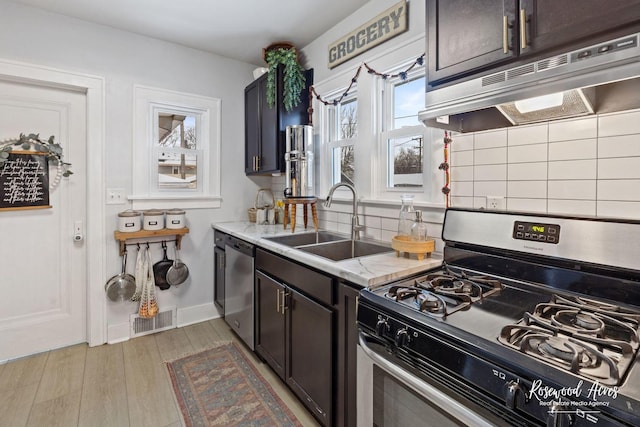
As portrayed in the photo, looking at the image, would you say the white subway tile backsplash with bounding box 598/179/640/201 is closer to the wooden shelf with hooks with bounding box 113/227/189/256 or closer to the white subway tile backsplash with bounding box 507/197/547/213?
the white subway tile backsplash with bounding box 507/197/547/213

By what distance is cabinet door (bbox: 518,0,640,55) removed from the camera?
2.68 feet

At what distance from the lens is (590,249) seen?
104 centimetres

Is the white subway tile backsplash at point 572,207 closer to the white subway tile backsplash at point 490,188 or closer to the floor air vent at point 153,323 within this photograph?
the white subway tile backsplash at point 490,188

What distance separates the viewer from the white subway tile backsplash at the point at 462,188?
1.55m

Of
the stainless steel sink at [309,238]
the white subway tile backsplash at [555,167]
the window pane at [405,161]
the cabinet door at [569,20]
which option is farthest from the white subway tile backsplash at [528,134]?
the stainless steel sink at [309,238]

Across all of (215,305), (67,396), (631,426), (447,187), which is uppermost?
(447,187)

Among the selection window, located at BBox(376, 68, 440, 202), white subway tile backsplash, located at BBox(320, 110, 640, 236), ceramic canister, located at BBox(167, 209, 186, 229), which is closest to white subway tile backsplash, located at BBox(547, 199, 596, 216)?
white subway tile backsplash, located at BBox(320, 110, 640, 236)

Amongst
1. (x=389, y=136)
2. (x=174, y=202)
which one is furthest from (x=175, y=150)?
(x=389, y=136)

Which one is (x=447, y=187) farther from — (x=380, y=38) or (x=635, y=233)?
(x=380, y=38)

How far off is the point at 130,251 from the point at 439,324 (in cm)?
258

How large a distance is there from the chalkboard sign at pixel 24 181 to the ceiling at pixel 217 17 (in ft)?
3.50

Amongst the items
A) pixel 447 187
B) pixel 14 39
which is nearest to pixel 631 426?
pixel 447 187

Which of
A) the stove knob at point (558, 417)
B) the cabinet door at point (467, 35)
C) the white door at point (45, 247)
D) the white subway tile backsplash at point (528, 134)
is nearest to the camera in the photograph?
the stove knob at point (558, 417)

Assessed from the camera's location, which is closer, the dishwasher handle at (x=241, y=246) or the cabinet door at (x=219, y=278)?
the dishwasher handle at (x=241, y=246)
